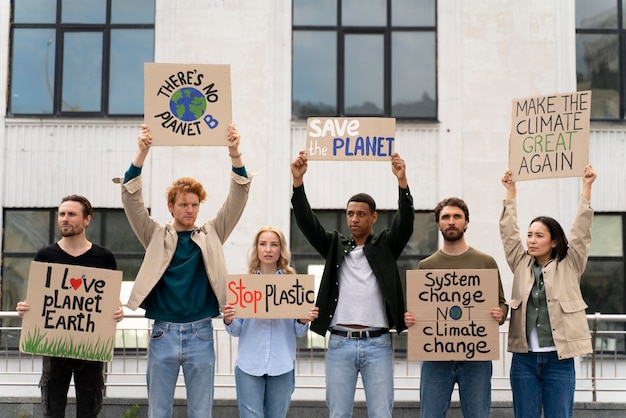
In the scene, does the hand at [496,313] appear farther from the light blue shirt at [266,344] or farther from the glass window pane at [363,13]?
the glass window pane at [363,13]

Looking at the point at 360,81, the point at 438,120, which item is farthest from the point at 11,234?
the point at 438,120

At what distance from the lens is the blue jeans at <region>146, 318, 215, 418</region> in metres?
6.45

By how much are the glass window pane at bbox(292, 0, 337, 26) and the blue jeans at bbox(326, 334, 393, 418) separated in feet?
27.6

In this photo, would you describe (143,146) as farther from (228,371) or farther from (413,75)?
(413,75)

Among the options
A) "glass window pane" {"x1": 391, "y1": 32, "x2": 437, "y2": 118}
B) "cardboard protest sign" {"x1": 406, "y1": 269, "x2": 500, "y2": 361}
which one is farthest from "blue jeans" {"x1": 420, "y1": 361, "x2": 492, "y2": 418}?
"glass window pane" {"x1": 391, "y1": 32, "x2": 437, "y2": 118}

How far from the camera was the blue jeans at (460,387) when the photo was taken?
6676 mm

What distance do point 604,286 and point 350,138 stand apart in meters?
7.86

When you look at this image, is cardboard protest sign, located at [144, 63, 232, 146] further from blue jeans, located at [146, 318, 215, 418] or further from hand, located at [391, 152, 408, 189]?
blue jeans, located at [146, 318, 215, 418]

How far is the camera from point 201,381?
650 cm

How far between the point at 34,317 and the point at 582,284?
9.32 meters

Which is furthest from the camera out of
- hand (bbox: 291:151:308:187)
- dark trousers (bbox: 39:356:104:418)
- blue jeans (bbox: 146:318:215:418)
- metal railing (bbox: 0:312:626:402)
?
metal railing (bbox: 0:312:626:402)

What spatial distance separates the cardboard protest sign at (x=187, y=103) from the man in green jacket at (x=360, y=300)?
78 centimetres

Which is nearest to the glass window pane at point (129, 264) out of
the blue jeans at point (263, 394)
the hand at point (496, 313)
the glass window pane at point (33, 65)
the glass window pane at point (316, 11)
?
the glass window pane at point (33, 65)

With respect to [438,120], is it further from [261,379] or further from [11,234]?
[261,379]
